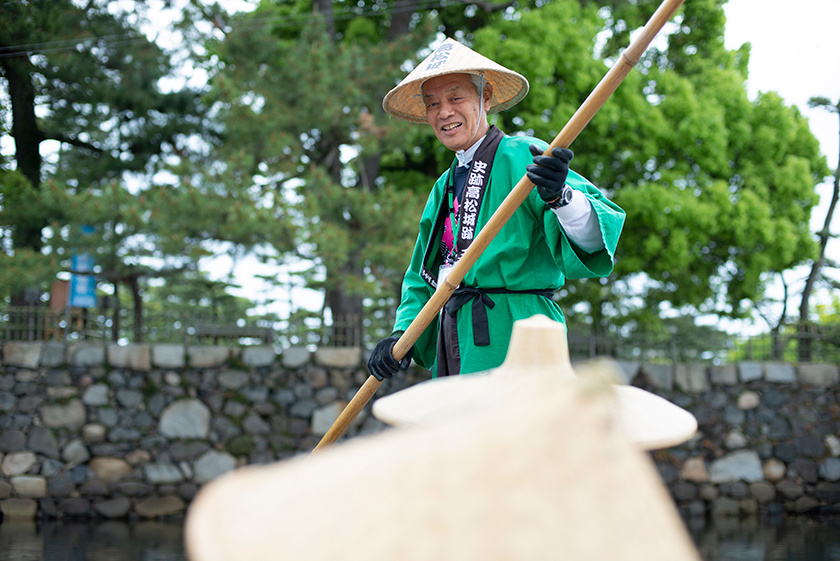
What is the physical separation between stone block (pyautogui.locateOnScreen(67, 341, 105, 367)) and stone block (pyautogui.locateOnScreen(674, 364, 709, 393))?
5.55m

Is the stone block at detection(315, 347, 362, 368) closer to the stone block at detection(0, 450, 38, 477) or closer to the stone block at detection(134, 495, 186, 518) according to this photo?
the stone block at detection(134, 495, 186, 518)

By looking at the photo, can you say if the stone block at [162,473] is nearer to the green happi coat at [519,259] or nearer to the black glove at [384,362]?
the black glove at [384,362]

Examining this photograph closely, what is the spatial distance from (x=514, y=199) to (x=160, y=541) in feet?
15.7

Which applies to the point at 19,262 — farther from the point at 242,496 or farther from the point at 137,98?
the point at 242,496

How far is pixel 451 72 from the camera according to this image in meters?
2.07

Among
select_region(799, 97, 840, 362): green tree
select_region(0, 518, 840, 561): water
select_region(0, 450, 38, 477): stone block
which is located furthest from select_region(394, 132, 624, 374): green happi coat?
Result: select_region(799, 97, 840, 362): green tree

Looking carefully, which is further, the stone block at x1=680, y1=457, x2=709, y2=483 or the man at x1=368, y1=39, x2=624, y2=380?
the stone block at x1=680, y1=457, x2=709, y2=483

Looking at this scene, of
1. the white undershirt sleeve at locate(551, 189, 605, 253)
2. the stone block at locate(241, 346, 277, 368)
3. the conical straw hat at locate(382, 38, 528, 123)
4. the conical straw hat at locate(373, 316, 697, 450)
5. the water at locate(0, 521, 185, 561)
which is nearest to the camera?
the conical straw hat at locate(373, 316, 697, 450)

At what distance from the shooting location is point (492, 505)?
52 centimetres

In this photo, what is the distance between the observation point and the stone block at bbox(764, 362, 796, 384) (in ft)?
25.7

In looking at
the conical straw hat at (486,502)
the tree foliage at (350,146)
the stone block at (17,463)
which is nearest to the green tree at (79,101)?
the tree foliage at (350,146)

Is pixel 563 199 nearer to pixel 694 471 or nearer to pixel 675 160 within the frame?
pixel 694 471

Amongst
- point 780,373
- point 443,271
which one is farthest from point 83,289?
point 780,373

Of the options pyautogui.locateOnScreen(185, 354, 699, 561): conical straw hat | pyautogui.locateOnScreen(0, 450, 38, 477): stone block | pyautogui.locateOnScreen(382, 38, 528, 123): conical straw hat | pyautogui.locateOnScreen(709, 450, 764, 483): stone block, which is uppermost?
pyautogui.locateOnScreen(382, 38, 528, 123): conical straw hat
